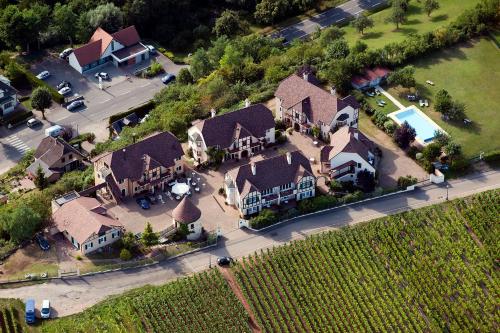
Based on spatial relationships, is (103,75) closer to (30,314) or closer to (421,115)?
(421,115)

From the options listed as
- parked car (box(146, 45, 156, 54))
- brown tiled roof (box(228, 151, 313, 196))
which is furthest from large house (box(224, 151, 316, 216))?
parked car (box(146, 45, 156, 54))

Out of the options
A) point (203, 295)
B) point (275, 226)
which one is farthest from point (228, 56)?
point (203, 295)

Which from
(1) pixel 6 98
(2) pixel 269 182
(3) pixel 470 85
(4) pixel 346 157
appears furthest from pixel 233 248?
(3) pixel 470 85

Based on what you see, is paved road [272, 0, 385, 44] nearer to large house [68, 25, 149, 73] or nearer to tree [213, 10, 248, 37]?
tree [213, 10, 248, 37]

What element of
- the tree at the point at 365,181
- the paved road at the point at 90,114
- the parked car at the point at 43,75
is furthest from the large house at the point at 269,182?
the parked car at the point at 43,75

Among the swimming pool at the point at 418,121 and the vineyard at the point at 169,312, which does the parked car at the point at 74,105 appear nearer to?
the vineyard at the point at 169,312

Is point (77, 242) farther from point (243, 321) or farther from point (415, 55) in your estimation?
point (415, 55)
